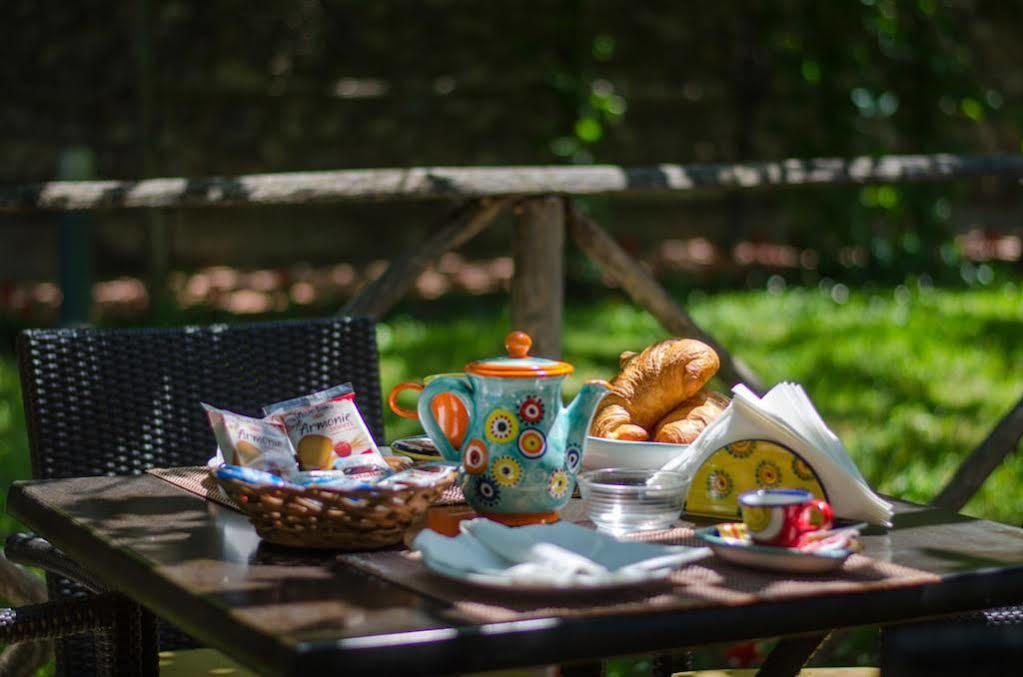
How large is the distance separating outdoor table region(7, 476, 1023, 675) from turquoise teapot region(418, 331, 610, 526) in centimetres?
12

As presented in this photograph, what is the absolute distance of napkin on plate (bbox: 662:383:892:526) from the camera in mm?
1926

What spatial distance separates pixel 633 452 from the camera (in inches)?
81.1

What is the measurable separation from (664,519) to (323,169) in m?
6.02

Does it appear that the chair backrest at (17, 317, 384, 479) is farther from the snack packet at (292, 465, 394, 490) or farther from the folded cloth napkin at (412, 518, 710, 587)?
the folded cloth napkin at (412, 518, 710, 587)

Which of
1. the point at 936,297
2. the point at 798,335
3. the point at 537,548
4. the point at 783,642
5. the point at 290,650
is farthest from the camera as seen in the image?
the point at 936,297

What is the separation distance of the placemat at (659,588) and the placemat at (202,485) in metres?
0.29

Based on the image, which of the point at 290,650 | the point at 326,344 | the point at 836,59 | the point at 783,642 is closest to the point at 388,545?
the point at 290,650

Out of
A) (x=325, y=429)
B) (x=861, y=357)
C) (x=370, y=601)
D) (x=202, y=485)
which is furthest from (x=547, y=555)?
(x=861, y=357)

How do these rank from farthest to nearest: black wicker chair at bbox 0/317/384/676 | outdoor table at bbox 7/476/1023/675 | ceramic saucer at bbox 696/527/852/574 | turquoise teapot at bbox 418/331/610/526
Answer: black wicker chair at bbox 0/317/384/676 → turquoise teapot at bbox 418/331/610/526 → ceramic saucer at bbox 696/527/852/574 → outdoor table at bbox 7/476/1023/675

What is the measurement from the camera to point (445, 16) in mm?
7902

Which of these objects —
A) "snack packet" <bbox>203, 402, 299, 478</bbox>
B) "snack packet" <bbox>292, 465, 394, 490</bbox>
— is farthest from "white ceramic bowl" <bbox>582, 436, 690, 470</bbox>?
"snack packet" <bbox>203, 402, 299, 478</bbox>

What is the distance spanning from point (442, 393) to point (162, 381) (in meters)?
0.76

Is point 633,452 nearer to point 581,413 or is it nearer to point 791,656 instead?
point 581,413

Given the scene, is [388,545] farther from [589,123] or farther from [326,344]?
[589,123]
